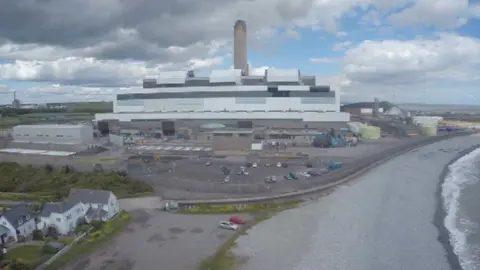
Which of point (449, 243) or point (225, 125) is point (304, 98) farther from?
point (449, 243)

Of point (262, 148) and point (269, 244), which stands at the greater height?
point (262, 148)

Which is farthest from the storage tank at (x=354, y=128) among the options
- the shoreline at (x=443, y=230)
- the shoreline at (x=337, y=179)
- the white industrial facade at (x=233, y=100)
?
the shoreline at (x=443, y=230)

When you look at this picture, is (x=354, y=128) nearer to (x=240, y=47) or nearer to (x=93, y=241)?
(x=240, y=47)

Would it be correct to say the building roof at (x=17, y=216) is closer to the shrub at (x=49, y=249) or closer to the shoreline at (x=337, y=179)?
the shrub at (x=49, y=249)

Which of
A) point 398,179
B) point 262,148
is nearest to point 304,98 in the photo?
point 262,148

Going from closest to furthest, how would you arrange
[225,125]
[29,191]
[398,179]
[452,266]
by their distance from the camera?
[452,266], [29,191], [398,179], [225,125]
